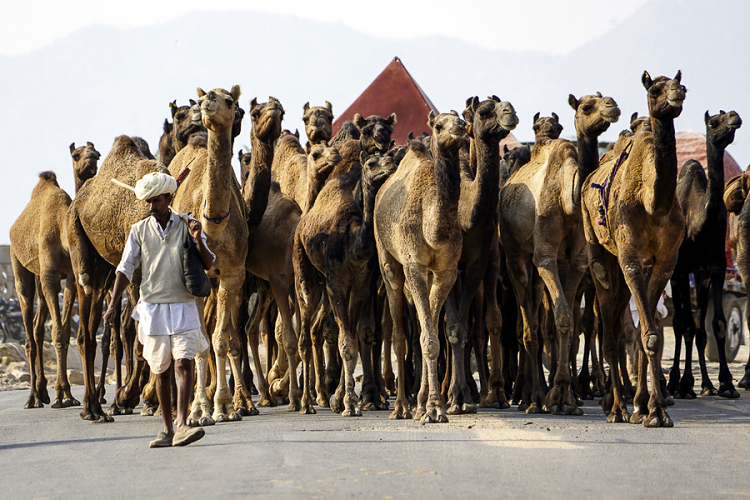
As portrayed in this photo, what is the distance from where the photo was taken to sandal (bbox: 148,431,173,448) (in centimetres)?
691

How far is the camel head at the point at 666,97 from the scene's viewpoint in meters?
7.72

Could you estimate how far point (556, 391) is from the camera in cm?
920

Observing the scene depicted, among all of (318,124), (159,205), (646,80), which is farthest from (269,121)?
(646,80)

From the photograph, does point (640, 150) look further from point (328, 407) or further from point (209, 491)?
point (209, 491)

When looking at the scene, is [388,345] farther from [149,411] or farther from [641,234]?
[641,234]

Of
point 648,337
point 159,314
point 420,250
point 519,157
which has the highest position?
point 519,157

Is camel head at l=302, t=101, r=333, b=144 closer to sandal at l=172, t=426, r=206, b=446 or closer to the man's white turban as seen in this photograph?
the man's white turban

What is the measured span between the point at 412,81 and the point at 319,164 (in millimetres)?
11432

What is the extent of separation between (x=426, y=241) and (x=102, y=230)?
3.58 meters

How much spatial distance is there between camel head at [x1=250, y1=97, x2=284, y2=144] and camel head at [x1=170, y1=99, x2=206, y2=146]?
80cm

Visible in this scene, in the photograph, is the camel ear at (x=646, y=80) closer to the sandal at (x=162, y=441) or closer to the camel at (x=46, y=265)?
the sandal at (x=162, y=441)

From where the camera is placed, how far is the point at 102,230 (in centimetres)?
1003

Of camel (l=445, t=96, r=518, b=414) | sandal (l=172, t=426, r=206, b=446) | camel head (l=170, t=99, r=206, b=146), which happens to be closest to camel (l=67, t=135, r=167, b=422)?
camel head (l=170, t=99, r=206, b=146)

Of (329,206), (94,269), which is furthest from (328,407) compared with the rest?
(94,269)
